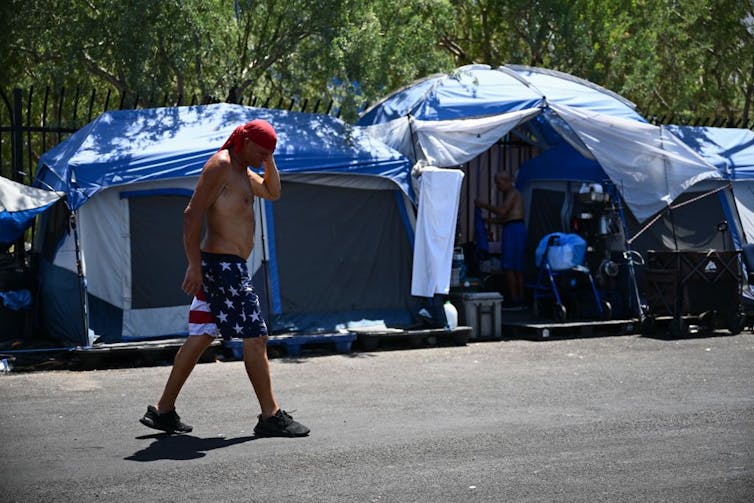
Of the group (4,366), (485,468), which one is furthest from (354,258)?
(485,468)

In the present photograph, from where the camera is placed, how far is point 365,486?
Answer: 586 cm

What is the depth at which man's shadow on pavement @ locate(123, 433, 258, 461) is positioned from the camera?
262 inches

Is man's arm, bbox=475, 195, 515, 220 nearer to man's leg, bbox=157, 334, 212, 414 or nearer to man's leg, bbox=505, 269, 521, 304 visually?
man's leg, bbox=505, 269, 521, 304

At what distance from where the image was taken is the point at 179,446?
22.8ft

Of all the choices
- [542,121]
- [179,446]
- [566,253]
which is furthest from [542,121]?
[179,446]

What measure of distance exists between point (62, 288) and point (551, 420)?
652 centimetres

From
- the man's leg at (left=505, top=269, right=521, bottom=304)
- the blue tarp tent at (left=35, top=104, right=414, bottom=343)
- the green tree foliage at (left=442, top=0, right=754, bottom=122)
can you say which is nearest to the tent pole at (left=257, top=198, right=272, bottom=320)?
the blue tarp tent at (left=35, top=104, right=414, bottom=343)

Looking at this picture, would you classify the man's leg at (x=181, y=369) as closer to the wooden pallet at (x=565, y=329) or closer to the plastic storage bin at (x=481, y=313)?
the plastic storage bin at (x=481, y=313)

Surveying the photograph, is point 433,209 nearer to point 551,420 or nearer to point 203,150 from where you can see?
point 203,150

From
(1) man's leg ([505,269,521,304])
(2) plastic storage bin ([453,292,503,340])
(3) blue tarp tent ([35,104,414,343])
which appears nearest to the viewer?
(3) blue tarp tent ([35,104,414,343])

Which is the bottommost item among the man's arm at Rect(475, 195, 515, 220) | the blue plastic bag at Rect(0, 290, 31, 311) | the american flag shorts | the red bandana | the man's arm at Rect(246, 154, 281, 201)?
the blue plastic bag at Rect(0, 290, 31, 311)

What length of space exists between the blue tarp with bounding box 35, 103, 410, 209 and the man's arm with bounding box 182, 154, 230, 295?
4.70m

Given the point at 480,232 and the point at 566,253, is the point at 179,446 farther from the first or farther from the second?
the point at 480,232

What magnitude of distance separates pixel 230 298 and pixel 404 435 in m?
1.46
